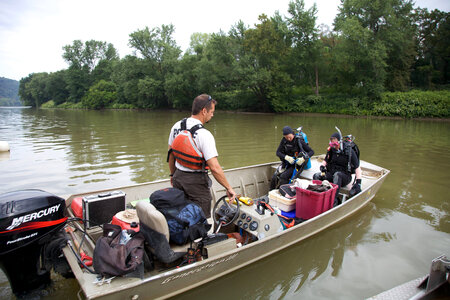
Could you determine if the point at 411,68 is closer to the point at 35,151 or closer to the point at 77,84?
the point at 35,151

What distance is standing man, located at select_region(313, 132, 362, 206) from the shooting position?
18.5 feet

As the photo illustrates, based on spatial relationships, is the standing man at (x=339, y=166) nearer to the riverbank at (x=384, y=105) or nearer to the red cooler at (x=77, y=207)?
the red cooler at (x=77, y=207)

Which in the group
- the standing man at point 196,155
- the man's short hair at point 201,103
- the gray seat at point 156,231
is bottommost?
the gray seat at point 156,231

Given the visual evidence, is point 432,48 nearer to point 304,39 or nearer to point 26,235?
point 304,39

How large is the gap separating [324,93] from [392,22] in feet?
31.7

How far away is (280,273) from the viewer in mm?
4223

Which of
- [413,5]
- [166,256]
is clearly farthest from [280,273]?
[413,5]

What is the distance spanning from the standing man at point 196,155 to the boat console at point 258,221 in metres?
0.74

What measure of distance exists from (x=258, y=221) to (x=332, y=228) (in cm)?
223

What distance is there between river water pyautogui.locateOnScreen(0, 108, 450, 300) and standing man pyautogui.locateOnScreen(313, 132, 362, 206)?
0.81 m

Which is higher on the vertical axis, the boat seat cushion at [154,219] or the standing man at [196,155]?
the standing man at [196,155]

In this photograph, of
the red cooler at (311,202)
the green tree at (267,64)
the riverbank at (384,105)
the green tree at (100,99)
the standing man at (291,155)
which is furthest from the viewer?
the green tree at (100,99)

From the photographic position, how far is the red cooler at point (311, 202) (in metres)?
4.75

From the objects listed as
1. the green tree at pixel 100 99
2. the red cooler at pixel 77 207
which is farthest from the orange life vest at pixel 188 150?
the green tree at pixel 100 99
